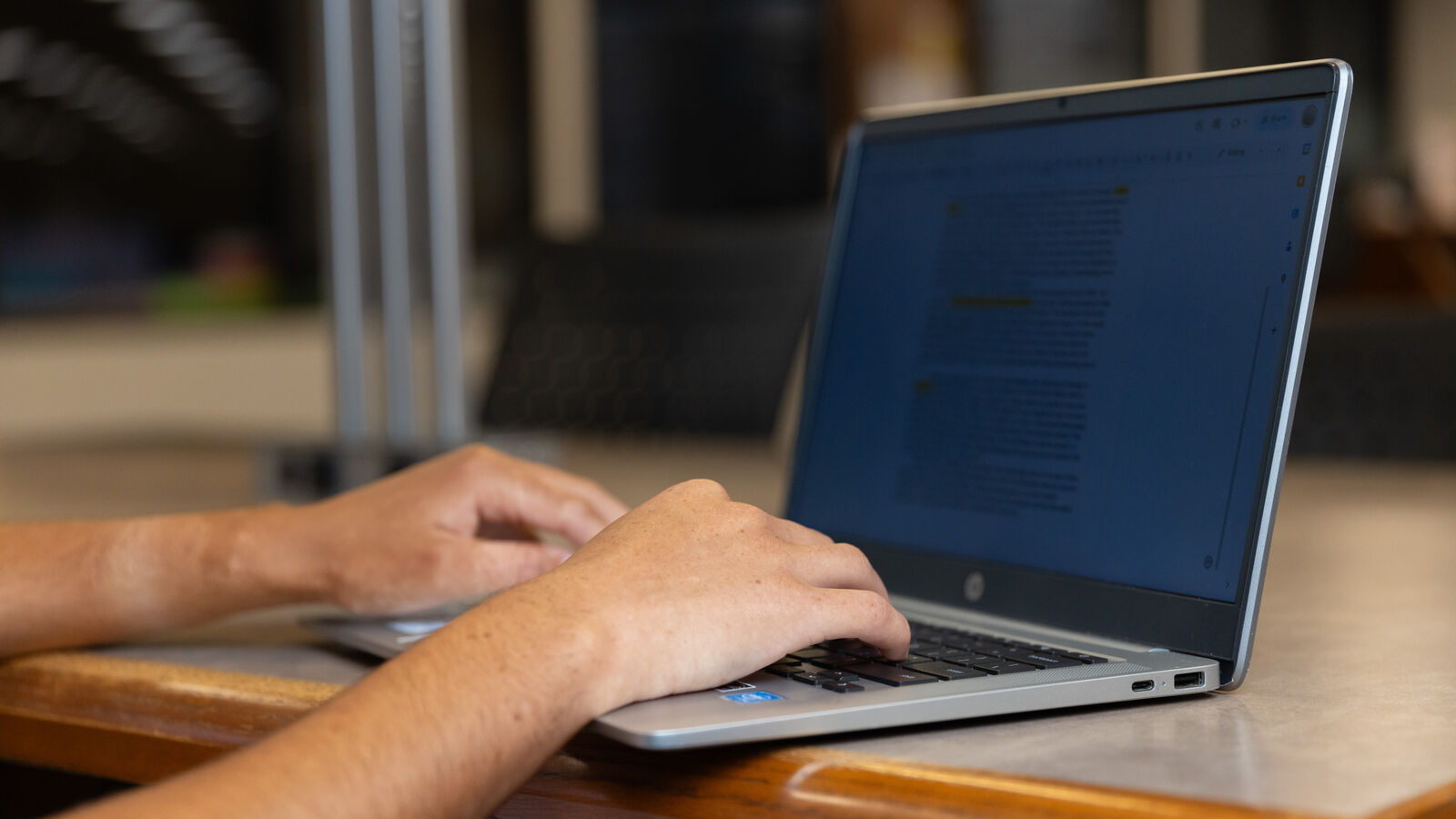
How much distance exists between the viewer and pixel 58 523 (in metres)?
0.76

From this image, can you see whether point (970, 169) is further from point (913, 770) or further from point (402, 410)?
point (402, 410)

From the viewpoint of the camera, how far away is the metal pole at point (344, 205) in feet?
4.45

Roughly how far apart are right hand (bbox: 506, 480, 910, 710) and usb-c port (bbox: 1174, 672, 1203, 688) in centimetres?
10

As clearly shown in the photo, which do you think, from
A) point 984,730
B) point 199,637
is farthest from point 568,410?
point 984,730

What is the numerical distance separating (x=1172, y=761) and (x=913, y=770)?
82 mm

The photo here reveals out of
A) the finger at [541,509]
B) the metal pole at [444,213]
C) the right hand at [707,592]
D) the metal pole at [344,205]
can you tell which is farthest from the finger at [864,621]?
the metal pole at [344,205]

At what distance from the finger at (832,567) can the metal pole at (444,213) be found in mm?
787

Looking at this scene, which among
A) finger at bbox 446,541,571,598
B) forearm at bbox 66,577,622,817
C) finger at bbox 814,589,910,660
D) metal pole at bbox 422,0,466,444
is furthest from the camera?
metal pole at bbox 422,0,466,444

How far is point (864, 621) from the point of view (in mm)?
534

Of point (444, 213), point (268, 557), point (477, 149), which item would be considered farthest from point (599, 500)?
point (477, 149)

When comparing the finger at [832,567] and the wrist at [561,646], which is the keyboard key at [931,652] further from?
the wrist at [561,646]

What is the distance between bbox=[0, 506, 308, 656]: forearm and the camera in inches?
28.4

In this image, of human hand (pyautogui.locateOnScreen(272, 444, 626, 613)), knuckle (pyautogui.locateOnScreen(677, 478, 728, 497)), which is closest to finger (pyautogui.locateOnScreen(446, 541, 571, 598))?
human hand (pyautogui.locateOnScreen(272, 444, 626, 613))

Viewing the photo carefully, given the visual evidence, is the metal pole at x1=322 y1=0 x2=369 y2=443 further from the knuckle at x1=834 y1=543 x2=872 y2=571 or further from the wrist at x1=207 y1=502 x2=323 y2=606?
the knuckle at x1=834 y1=543 x2=872 y2=571
